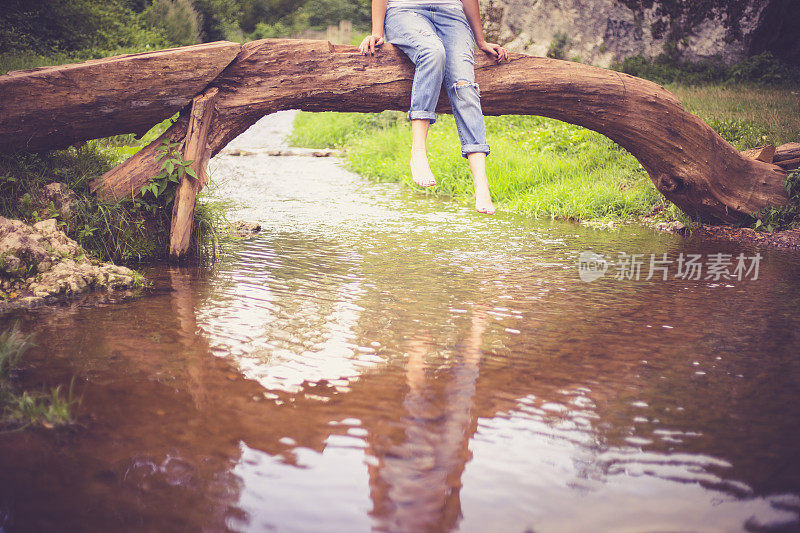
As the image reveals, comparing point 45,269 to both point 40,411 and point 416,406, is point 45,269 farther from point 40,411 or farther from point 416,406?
point 416,406

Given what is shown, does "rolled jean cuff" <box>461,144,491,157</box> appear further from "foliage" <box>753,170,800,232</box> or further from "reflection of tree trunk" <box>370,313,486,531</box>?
"foliage" <box>753,170,800,232</box>

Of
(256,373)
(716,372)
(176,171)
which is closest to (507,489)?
(256,373)

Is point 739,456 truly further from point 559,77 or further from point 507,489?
point 559,77

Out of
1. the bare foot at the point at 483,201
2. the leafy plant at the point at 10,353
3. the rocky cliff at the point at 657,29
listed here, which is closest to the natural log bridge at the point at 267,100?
the bare foot at the point at 483,201

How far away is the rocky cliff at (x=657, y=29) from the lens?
1205 cm

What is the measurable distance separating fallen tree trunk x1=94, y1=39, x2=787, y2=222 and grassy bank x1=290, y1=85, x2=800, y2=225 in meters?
0.81

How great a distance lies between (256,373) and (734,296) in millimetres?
2832

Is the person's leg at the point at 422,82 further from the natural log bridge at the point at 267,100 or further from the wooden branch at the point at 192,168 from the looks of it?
the wooden branch at the point at 192,168

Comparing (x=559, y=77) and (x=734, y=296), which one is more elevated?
(x=559, y=77)

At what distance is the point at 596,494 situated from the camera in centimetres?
160

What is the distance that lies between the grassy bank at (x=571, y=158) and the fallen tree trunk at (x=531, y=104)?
0.81 m

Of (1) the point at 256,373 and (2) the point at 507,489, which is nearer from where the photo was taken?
(2) the point at 507,489

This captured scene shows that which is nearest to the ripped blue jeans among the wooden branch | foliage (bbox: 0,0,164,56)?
the wooden branch

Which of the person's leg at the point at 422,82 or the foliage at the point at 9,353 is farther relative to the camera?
the person's leg at the point at 422,82
